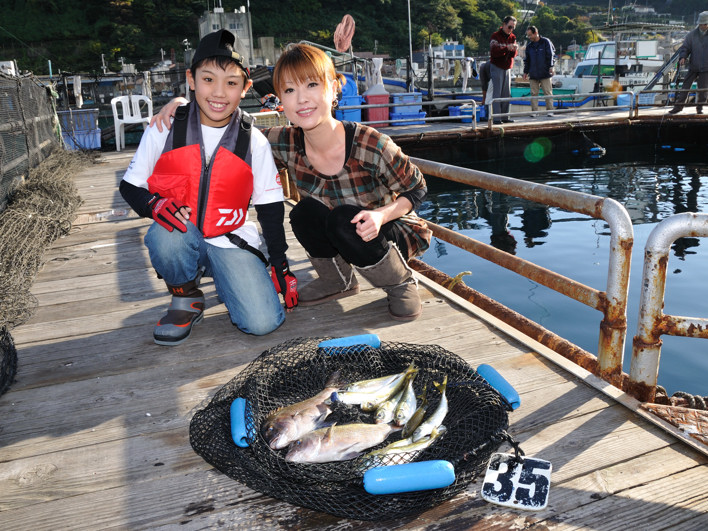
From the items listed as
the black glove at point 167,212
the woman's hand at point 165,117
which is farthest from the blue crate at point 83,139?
the black glove at point 167,212

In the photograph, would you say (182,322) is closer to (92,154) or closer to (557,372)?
(557,372)

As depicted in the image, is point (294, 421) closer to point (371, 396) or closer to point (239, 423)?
point (239, 423)

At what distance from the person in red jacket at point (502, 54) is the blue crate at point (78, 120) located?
1073cm

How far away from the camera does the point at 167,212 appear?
2924mm

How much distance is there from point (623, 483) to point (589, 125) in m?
15.0

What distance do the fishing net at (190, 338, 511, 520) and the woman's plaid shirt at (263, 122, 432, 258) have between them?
3.37ft

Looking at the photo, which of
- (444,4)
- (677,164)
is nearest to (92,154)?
(677,164)

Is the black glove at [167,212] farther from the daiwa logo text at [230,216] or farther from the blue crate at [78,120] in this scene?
the blue crate at [78,120]

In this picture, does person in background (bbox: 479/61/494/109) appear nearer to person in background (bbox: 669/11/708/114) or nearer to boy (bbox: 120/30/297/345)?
person in background (bbox: 669/11/708/114)

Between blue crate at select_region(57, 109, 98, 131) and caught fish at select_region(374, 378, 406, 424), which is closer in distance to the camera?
caught fish at select_region(374, 378, 406, 424)

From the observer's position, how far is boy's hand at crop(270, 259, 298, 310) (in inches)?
127

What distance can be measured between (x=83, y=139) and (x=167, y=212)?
1373 centimetres

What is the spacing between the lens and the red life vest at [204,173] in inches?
120

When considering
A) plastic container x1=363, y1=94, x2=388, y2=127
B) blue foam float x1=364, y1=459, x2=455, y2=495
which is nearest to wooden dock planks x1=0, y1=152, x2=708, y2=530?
blue foam float x1=364, y1=459, x2=455, y2=495
